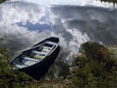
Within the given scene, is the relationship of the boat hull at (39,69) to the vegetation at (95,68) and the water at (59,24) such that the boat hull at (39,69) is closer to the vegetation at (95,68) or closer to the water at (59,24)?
the water at (59,24)

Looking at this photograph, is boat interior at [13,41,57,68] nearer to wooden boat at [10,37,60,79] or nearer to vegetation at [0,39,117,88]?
wooden boat at [10,37,60,79]

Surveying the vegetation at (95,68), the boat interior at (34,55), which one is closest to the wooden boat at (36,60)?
the boat interior at (34,55)

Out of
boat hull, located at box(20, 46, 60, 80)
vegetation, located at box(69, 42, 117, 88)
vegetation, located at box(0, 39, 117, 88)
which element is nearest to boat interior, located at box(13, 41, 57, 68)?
boat hull, located at box(20, 46, 60, 80)

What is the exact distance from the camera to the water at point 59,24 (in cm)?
2484

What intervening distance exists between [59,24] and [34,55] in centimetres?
1483

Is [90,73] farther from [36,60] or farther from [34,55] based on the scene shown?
[34,55]

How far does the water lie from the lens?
24844 mm

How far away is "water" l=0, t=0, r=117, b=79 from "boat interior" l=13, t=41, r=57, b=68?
5.11 ft

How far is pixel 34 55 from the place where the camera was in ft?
64.0

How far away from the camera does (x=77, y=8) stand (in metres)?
41.5

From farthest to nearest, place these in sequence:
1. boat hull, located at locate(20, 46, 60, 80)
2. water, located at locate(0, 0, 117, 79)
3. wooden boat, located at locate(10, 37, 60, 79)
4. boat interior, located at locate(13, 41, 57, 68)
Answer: water, located at locate(0, 0, 117, 79) → boat interior, located at locate(13, 41, 57, 68) → wooden boat, located at locate(10, 37, 60, 79) → boat hull, located at locate(20, 46, 60, 80)

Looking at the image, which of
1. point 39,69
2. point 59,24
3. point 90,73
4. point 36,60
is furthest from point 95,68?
point 59,24

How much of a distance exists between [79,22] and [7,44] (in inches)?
556

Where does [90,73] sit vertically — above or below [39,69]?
above
